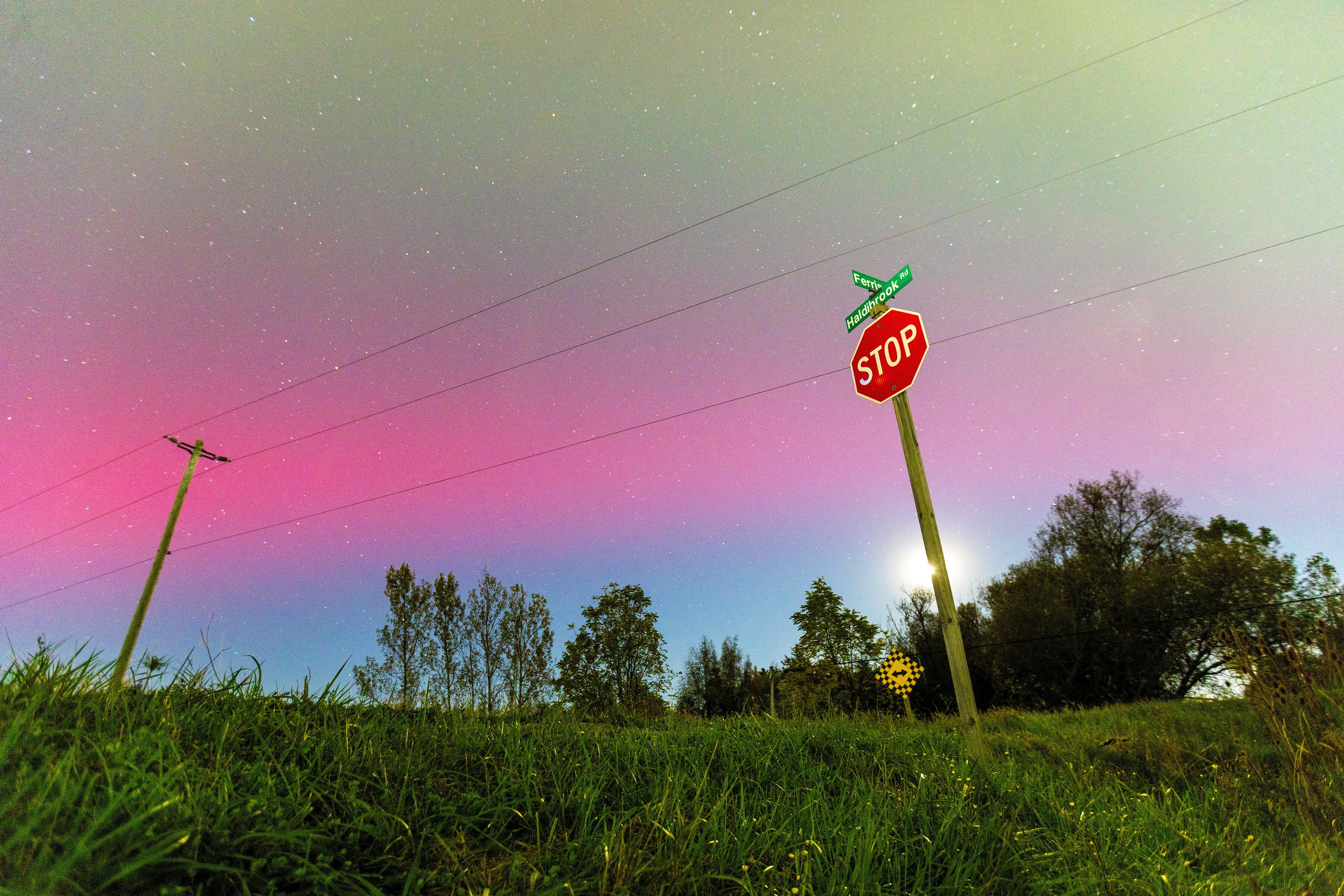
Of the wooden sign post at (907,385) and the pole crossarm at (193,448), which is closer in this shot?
the wooden sign post at (907,385)

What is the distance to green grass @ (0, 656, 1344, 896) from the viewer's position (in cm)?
207

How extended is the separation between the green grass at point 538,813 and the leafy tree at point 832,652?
20.9 m

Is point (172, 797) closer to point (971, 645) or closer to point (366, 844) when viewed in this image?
point (366, 844)

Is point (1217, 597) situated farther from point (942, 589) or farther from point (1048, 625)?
point (942, 589)

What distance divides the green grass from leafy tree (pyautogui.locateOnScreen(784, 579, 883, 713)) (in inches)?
824

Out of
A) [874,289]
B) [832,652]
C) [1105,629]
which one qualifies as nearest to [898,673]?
[832,652]

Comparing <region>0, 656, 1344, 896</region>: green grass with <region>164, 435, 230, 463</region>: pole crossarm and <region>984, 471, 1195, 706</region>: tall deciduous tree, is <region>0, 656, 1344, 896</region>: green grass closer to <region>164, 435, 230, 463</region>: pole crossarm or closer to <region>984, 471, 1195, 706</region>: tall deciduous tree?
<region>164, 435, 230, 463</region>: pole crossarm

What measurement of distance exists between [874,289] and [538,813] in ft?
22.3

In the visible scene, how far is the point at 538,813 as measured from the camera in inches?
123

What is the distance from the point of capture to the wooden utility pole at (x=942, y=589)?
6184 millimetres

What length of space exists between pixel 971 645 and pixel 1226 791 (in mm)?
31115

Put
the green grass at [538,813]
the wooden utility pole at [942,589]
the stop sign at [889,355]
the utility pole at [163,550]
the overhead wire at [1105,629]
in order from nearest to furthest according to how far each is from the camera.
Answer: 1. the green grass at [538,813]
2. the wooden utility pole at [942,589]
3. the stop sign at [889,355]
4. the utility pole at [163,550]
5. the overhead wire at [1105,629]

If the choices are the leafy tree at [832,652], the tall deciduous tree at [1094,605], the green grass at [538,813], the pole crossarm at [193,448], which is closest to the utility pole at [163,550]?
the pole crossarm at [193,448]

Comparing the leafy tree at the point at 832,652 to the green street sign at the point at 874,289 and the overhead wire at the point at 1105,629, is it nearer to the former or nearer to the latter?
the overhead wire at the point at 1105,629
